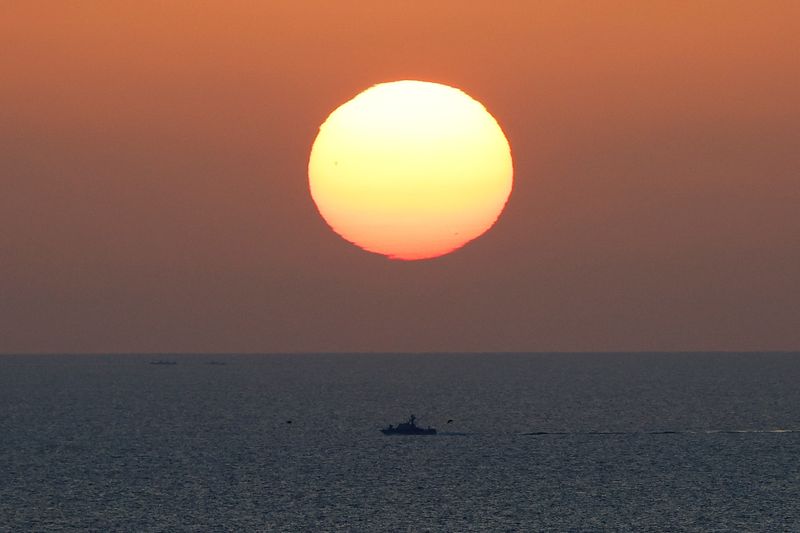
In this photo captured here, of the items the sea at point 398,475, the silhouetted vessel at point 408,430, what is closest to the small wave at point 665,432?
the sea at point 398,475

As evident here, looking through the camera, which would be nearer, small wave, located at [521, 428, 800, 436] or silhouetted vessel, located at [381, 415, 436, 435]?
silhouetted vessel, located at [381, 415, 436, 435]

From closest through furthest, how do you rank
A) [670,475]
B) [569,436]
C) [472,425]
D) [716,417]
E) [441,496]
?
[441,496], [670,475], [569,436], [472,425], [716,417]

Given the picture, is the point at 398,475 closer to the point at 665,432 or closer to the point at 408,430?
the point at 408,430

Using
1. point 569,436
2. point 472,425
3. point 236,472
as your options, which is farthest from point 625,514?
point 472,425

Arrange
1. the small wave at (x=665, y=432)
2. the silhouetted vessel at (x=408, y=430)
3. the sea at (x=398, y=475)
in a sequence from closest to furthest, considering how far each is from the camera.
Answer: the sea at (x=398, y=475) < the silhouetted vessel at (x=408, y=430) < the small wave at (x=665, y=432)

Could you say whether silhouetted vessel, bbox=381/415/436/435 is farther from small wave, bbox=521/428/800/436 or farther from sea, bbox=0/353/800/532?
small wave, bbox=521/428/800/436

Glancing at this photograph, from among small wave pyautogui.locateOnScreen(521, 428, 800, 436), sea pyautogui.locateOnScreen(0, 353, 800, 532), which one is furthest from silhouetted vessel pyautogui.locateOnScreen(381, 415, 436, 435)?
small wave pyautogui.locateOnScreen(521, 428, 800, 436)

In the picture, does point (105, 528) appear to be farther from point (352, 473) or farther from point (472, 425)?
point (472, 425)

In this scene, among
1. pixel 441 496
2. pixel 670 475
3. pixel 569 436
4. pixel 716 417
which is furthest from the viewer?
pixel 716 417

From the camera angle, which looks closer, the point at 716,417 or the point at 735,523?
the point at 735,523

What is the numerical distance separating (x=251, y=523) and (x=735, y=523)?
25568 millimetres

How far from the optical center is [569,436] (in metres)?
145

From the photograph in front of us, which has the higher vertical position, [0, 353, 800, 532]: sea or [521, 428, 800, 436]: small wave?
[521, 428, 800, 436]: small wave

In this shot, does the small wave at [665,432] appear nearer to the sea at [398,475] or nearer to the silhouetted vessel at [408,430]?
the sea at [398,475]
